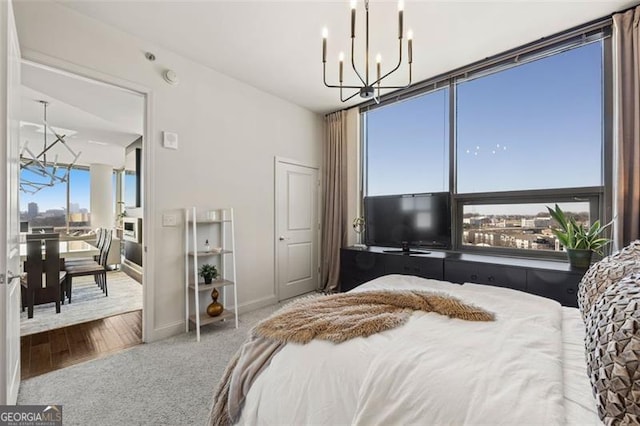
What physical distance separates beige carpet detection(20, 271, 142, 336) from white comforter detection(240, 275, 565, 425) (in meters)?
3.27

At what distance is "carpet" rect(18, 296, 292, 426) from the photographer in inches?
67.9

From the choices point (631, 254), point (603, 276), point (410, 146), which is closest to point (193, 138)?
point (410, 146)

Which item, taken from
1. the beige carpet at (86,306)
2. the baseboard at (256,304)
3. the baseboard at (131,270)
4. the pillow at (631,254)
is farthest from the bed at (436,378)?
the baseboard at (131,270)

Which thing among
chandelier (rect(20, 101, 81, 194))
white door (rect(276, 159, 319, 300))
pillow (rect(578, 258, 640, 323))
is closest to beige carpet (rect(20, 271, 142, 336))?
chandelier (rect(20, 101, 81, 194))

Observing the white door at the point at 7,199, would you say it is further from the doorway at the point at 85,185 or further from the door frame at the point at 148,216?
the door frame at the point at 148,216

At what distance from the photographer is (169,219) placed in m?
2.86

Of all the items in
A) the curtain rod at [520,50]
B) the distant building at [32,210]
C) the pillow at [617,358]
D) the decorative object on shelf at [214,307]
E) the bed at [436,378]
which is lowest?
the decorative object on shelf at [214,307]

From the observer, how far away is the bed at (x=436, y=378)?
76 cm

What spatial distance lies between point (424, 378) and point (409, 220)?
8.69ft

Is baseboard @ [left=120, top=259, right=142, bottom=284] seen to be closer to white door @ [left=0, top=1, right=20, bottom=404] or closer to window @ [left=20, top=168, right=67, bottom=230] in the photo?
window @ [left=20, top=168, right=67, bottom=230]

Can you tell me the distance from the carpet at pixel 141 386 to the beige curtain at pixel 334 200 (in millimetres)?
1964

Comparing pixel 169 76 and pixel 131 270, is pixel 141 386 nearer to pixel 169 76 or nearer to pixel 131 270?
pixel 169 76

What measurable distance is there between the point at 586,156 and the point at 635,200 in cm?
60

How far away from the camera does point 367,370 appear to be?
36.8 inches
